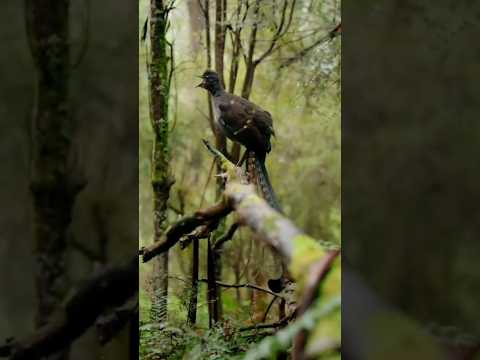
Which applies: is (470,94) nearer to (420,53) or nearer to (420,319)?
(420,53)

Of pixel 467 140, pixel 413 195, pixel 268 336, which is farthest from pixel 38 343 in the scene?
pixel 467 140

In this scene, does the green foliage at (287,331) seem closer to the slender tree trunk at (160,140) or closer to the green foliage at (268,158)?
the green foliage at (268,158)

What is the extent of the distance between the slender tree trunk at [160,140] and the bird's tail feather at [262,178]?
316mm

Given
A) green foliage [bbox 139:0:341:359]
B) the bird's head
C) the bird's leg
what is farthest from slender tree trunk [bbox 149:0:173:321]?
the bird's leg

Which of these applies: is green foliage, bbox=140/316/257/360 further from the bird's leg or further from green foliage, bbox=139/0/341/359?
the bird's leg

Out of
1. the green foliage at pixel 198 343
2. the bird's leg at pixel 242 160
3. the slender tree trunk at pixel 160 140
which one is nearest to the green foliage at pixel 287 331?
the green foliage at pixel 198 343

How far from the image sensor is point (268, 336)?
2.88 meters

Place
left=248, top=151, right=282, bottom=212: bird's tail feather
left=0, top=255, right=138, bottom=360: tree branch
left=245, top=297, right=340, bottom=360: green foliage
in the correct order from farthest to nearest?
left=0, top=255, right=138, bottom=360: tree branch
left=248, top=151, right=282, bottom=212: bird's tail feather
left=245, top=297, right=340, bottom=360: green foliage

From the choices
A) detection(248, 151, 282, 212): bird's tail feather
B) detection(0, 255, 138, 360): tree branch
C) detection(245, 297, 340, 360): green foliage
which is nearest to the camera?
detection(245, 297, 340, 360): green foliage

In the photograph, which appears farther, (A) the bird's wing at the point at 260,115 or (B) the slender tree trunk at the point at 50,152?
(B) the slender tree trunk at the point at 50,152

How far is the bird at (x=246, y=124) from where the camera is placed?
9.53ft

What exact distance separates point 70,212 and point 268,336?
36.1 inches

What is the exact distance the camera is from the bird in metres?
2.90

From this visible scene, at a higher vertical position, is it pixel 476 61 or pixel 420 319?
pixel 476 61
